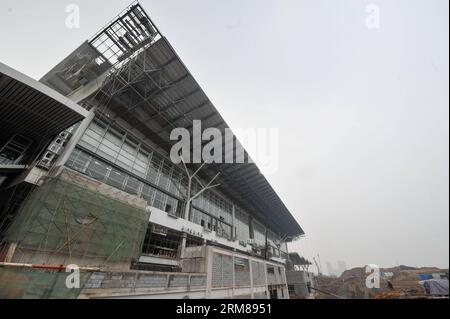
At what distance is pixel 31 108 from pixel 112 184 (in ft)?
22.1

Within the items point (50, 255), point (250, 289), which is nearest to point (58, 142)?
point (50, 255)

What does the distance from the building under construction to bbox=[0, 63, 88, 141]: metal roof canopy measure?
0.20 ft

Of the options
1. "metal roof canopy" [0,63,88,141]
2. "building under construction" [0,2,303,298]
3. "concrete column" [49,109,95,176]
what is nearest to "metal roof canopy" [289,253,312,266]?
"building under construction" [0,2,303,298]

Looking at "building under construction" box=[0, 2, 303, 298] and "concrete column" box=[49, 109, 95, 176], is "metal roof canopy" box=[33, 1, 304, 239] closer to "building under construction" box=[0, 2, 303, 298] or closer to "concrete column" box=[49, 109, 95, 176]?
"building under construction" box=[0, 2, 303, 298]

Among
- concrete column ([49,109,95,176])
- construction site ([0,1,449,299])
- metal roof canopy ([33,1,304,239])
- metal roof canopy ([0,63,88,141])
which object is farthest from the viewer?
metal roof canopy ([33,1,304,239])

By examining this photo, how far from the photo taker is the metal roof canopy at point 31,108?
9.96m

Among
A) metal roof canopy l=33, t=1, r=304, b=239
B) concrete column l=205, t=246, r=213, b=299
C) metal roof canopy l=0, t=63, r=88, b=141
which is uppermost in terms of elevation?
metal roof canopy l=33, t=1, r=304, b=239

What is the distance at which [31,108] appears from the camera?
1130 cm

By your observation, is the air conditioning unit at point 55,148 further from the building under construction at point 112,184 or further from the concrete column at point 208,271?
the concrete column at point 208,271

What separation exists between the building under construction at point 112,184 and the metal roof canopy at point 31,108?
0.06m

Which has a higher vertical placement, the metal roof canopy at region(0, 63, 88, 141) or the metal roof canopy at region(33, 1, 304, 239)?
the metal roof canopy at region(33, 1, 304, 239)

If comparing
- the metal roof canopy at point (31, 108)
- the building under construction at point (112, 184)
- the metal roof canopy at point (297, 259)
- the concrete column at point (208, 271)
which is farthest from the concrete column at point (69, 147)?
the metal roof canopy at point (297, 259)

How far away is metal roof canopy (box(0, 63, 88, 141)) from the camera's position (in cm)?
996
